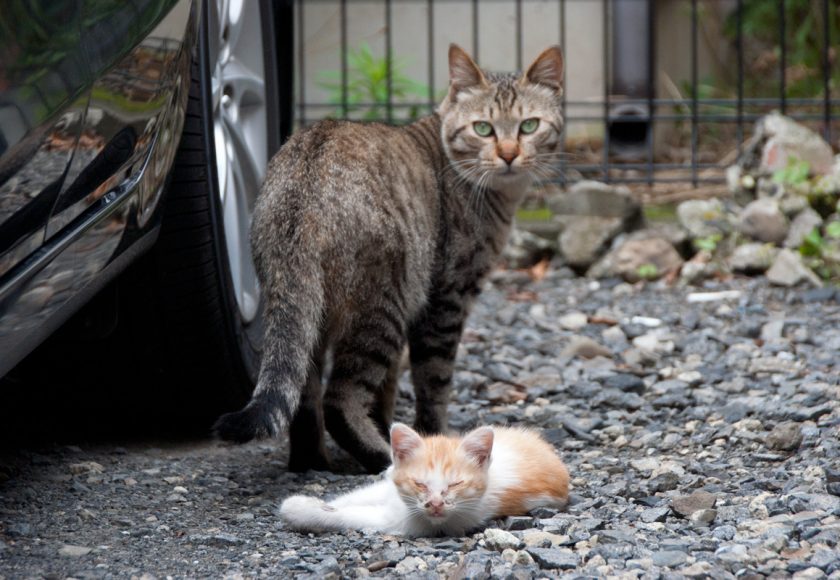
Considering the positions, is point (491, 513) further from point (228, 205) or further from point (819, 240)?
point (819, 240)

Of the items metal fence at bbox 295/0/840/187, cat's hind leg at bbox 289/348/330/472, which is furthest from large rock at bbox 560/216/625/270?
cat's hind leg at bbox 289/348/330/472

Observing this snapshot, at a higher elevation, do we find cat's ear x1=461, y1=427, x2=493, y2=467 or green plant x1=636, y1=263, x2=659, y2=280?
cat's ear x1=461, y1=427, x2=493, y2=467

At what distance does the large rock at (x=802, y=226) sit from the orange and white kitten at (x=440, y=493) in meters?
3.40

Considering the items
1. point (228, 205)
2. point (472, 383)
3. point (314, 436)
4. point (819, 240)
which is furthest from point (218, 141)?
point (819, 240)

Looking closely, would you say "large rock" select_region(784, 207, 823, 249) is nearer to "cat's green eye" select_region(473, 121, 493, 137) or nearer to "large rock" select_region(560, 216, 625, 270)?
"large rock" select_region(560, 216, 625, 270)

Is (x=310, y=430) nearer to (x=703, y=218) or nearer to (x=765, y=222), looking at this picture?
(x=765, y=222)

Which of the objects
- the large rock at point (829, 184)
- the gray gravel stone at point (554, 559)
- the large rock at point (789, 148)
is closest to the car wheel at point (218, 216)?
the gray gravel stone at point (554, 559)

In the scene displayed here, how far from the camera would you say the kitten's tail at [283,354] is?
2.72 m

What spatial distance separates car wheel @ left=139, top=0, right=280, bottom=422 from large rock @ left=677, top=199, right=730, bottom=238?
3.08 metres

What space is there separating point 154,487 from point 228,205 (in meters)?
Result: 0.90

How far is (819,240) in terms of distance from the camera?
5691 mm

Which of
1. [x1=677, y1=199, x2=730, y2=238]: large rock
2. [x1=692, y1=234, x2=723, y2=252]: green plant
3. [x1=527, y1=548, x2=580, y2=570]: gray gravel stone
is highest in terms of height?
[x1=677, y1=199, x2=730, y2=238]: large rock

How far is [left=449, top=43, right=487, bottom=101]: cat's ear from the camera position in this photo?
418cm

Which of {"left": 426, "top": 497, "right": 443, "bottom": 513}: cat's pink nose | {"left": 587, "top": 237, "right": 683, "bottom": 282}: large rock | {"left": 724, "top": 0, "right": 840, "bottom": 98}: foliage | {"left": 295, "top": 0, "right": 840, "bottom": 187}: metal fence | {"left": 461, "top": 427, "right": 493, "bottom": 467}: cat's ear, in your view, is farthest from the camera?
{"left": 724, "top": 0, "right": 840, "bottom": 98}: foliage
